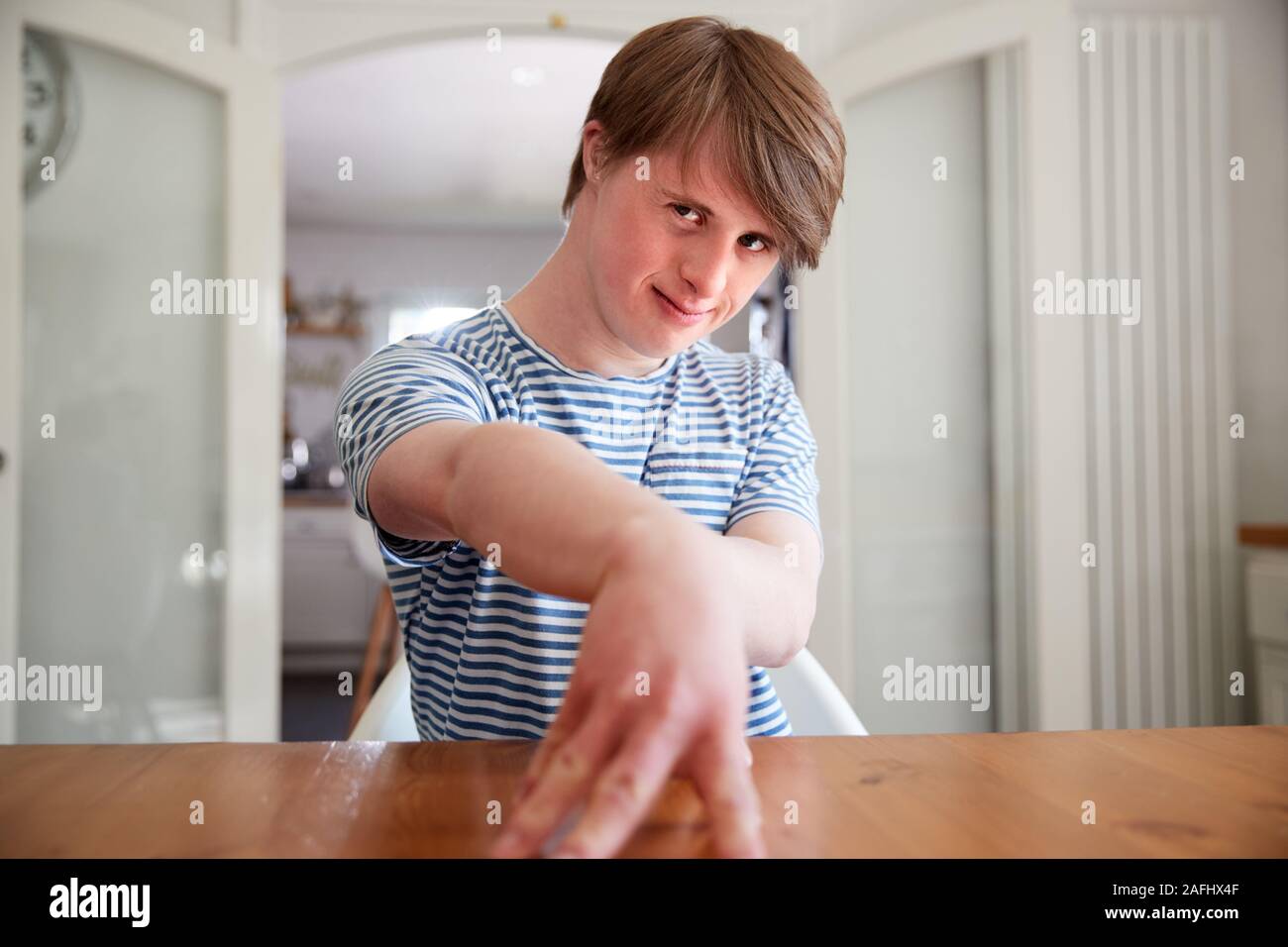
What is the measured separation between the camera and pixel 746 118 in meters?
0.64

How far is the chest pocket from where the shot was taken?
0.82 metres

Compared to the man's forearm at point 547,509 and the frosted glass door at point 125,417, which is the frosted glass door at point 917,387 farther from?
the man's forearm at point 547,509

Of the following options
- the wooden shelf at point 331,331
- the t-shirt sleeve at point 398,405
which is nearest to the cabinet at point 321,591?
the wooden shelf at point 331,331

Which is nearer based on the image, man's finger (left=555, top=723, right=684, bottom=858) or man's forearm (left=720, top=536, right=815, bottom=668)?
man's finger (left=555, top=723, right=684, bottom=858)

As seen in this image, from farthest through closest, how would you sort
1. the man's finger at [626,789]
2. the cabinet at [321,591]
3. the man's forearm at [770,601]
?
1. the cabinet at [321,591]
2. the man's forearm at [770,601]
3. the man's finger at [626,789]

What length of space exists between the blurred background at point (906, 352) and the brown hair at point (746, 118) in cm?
155

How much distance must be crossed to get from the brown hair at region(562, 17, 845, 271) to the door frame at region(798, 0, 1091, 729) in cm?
152

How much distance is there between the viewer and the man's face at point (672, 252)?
654 mm

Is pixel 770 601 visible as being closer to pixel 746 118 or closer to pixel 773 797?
pixel 773 797

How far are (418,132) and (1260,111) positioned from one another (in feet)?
12.1

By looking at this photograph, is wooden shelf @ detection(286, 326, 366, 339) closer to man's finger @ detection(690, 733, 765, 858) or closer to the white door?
the white door

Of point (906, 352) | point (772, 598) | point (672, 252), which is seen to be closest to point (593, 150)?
point (672, 252)

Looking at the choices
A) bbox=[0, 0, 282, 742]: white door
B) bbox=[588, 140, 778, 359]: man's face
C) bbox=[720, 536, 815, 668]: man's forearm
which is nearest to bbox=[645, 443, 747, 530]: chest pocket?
bbox=[588, 140, 778, 359]: man's face
